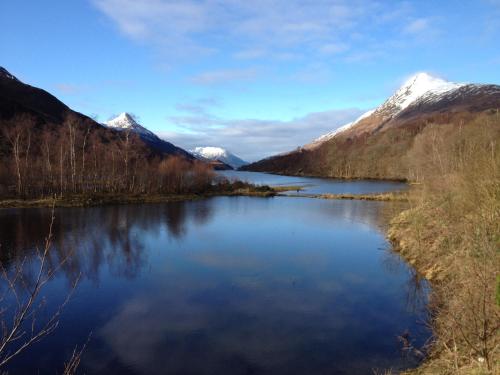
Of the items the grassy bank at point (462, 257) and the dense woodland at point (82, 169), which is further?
the dense woodland at point (82, 169)

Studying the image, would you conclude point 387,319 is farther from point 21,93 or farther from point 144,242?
point 21,93

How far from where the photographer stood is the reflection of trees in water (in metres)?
25.4

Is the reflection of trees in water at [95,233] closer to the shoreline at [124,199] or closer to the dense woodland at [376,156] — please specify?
the shoreline at [124,199]

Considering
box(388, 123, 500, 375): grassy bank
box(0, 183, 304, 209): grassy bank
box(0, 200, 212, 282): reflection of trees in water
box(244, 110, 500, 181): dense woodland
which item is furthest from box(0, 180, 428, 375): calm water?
box(244, 110, 500, 181): dense woodland

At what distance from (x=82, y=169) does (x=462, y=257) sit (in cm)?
5787

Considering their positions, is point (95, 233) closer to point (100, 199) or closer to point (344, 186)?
point (100, 199)

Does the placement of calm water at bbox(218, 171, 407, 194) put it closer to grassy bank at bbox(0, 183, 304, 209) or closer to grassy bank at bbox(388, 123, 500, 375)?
grassy bank at bbox(0, 183, 304, 209)

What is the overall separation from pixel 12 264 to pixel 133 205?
111ft

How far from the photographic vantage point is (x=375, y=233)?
120ft

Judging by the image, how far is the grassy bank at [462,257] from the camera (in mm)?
10070

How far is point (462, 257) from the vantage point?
58.4ft

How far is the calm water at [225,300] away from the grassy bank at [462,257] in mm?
1408

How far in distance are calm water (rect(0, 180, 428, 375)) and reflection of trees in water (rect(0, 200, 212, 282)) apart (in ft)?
0.59

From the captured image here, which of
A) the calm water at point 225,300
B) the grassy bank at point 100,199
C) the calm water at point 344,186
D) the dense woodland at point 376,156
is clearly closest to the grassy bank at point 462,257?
the calm water at point 225,300
